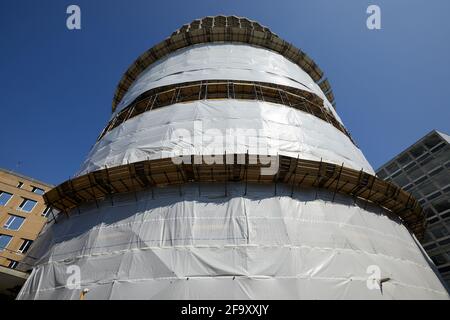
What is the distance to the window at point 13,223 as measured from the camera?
27609 mm

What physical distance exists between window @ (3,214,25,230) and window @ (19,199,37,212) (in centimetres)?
133

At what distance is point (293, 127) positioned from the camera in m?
10.1

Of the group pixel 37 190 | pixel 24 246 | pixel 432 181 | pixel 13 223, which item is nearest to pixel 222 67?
pixel 432 181

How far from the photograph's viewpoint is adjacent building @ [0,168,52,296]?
26.3 meters

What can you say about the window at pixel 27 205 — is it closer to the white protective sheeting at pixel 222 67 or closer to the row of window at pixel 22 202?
A: the row of window at pixel 22 202

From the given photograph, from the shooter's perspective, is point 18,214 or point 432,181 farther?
point 18,214

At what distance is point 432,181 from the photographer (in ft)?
70.0

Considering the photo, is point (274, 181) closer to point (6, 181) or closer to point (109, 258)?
point (109, 258)

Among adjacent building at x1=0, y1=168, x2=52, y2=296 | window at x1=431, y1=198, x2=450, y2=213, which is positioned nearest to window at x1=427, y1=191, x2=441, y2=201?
window at x1=431, y1=198, x2=450, y2=213

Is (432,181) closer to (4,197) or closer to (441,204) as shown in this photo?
(441,204)

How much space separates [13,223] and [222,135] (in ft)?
103
